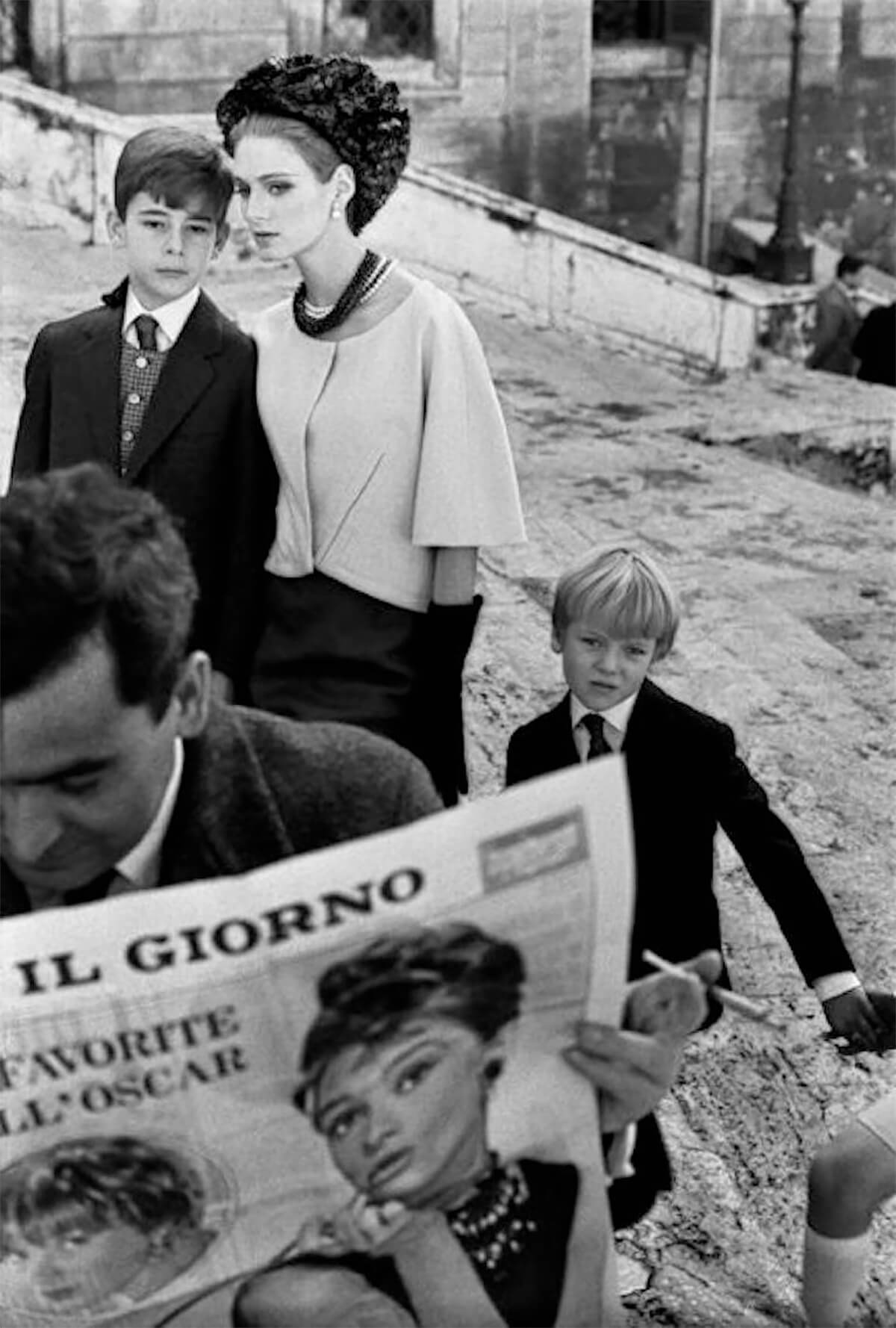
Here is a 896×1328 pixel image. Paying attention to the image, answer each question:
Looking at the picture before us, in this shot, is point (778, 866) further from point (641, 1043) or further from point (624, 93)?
point (624, 93)

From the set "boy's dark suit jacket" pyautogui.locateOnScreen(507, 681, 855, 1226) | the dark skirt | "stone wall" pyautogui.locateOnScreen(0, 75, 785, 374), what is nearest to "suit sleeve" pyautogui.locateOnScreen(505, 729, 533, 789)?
"boy's dark suit jacket" pyautogui.locateOnScreen(507, 681, 855, 1226)

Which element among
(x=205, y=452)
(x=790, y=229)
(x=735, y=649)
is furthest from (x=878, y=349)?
(x=205, y=452)

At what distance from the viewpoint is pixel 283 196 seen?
12.0ft

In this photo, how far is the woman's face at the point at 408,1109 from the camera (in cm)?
211

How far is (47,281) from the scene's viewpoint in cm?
1115

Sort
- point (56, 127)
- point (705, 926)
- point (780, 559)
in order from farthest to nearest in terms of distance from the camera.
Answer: point (56, 127)
point (780, 559)
point (705, 926)

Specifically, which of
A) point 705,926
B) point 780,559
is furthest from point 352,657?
point 780,559

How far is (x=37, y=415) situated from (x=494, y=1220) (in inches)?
77.1

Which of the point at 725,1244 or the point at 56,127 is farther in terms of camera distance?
the point at 56,127

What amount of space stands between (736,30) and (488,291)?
221 inches

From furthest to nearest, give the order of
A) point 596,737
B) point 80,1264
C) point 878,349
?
point 878,349, point 596,737, point 80,1264

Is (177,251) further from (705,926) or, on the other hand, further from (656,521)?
(656,521)

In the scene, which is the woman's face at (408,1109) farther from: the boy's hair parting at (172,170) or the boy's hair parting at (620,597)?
the boy's hair parting at (172,170)

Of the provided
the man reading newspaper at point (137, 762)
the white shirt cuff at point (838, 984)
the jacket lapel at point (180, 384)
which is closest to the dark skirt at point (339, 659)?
the jacket lapel at point (180, 384)
